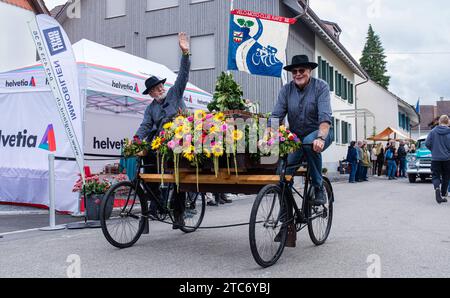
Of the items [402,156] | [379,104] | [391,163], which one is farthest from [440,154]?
[379,104]

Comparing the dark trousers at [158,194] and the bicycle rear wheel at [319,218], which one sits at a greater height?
the dark trousers at [158,194]

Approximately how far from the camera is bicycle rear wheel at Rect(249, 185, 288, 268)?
4422 millimetres

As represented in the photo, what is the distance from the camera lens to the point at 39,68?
9.89 m

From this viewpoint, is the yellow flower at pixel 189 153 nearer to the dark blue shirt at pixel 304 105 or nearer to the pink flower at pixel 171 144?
the pink flower at pixel 171 144

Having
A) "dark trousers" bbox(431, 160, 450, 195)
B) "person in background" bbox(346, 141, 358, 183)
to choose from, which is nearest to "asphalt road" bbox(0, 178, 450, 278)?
"dark trousers" bbox(431, 160, 450, 195)

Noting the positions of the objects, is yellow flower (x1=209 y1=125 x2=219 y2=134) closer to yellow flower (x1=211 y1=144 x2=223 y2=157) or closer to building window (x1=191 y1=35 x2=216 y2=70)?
yellow flower (x1=211 y1=144 x2=223 y2=157)

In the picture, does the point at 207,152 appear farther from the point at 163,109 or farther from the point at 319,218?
the point at 319,218

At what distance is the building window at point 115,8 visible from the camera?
2431 centimetres

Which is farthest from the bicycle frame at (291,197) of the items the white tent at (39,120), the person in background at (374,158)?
the person in background at (374,158)

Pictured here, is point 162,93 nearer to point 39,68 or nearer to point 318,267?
point 318,267

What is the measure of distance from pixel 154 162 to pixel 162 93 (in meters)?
1.08

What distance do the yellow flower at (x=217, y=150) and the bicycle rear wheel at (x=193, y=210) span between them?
137 cm

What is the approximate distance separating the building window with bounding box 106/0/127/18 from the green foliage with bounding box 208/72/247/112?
20109 millimetres
